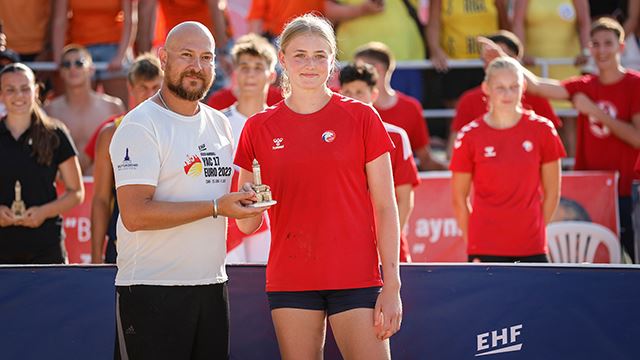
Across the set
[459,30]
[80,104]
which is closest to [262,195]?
[80,104]

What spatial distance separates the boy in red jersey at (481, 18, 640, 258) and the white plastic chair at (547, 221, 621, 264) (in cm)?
15

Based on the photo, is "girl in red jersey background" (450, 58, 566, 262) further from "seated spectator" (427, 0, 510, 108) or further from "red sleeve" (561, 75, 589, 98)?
"seated spectator" (427, 0, 510, 108)

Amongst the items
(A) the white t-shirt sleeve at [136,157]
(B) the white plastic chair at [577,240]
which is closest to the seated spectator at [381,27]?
(B) the white plastic chair at [577,240]

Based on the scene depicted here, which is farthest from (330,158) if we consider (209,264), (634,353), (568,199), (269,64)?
(568,199)

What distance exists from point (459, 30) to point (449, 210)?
254 centimetres

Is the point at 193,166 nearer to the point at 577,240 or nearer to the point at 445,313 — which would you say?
the point at 445,313

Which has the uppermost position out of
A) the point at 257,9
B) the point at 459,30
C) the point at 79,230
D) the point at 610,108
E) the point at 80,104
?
the point at 257,9

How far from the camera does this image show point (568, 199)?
29.0 ft

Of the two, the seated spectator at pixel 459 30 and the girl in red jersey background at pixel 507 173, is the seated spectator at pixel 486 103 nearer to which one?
the seated spectator at pixel 459 30

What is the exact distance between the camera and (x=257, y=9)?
10.5 m

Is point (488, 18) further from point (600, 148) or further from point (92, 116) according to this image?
point (92, 116)

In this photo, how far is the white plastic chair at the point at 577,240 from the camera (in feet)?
28.6

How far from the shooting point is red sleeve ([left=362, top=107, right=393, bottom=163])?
4.44 m

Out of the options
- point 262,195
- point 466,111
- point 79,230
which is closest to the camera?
point 262,195
